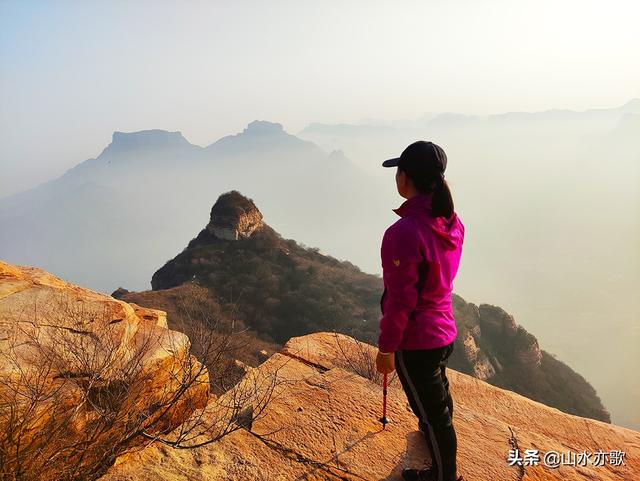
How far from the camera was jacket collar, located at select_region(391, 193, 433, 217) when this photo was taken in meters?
2.31

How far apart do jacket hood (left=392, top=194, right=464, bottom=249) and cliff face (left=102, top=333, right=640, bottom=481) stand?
6.23 ft

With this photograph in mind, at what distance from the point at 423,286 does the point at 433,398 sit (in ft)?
2.64

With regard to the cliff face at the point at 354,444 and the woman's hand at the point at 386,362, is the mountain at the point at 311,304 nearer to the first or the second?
the cliff face at the point at 354,444

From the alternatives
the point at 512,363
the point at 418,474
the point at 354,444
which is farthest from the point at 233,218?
the point at 418,474

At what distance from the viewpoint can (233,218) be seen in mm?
40875

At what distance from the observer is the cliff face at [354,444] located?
111 inches

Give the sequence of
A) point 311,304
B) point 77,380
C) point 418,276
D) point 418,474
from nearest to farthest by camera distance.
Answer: point 418,276, point 418,474, point 77,380, point 311,304

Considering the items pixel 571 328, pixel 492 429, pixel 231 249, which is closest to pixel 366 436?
pixel 492 429

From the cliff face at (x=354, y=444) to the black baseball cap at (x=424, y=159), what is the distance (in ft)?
7.63

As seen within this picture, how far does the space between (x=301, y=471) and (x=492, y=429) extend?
2013mm

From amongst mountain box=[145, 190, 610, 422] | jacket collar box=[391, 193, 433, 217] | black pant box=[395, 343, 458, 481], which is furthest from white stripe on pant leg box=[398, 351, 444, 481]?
mountain box=[145, 190, 610, 422]

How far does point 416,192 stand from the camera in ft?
7.82

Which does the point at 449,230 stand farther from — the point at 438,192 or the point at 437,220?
the point at 438,192

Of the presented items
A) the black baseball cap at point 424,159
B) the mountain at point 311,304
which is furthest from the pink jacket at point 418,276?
the mountain at point 311,304
